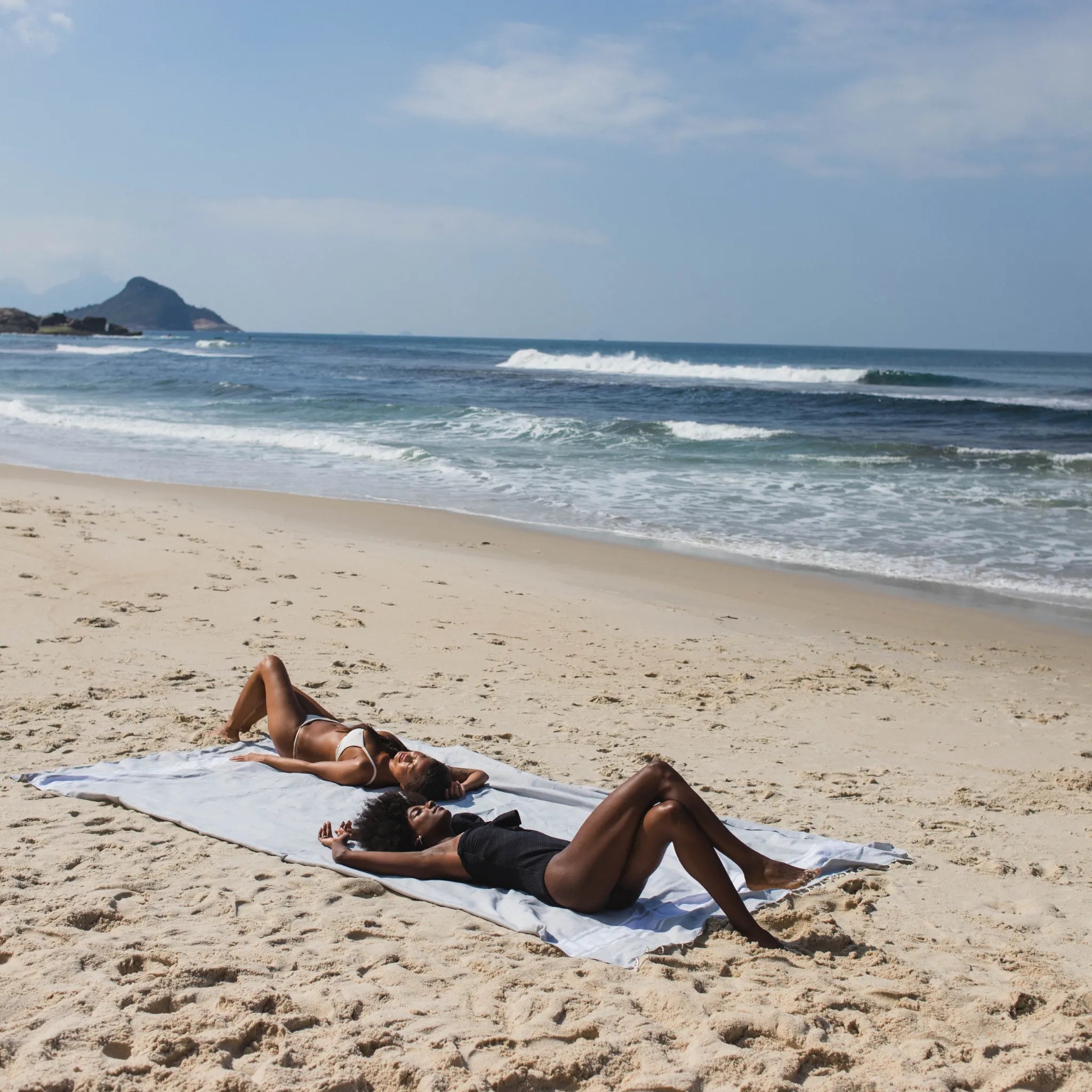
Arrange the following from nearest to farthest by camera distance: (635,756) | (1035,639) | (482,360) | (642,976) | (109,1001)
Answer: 1. (109,1001)
2. (642,976)
3. (635,756)
4. (1035,639)
5. (482,360)

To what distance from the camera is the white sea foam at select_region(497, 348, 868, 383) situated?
46625mm

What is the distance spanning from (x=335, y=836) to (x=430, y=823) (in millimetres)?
441

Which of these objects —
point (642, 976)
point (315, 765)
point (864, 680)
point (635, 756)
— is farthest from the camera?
point (864, 680)

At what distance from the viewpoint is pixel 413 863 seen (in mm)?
3898

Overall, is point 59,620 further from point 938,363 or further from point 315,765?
point 938,363

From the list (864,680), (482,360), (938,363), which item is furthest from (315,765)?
(938,363)

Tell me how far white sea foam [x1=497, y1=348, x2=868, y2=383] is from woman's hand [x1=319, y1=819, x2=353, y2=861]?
4238 cm

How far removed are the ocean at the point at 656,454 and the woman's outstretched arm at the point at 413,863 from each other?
6898 mm

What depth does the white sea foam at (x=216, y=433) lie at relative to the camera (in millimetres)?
18250

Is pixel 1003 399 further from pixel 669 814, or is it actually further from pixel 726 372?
pixel 669 814

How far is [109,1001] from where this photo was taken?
2805 millimetres

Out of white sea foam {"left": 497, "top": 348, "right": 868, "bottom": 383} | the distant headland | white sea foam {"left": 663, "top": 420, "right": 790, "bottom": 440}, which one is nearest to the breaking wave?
white sea foam {"left": 497, "top": 348, "right": 868, "bottom": 383}

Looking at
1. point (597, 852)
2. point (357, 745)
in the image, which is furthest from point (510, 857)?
point (357, 745)

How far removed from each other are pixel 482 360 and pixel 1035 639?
54210 millimetres
